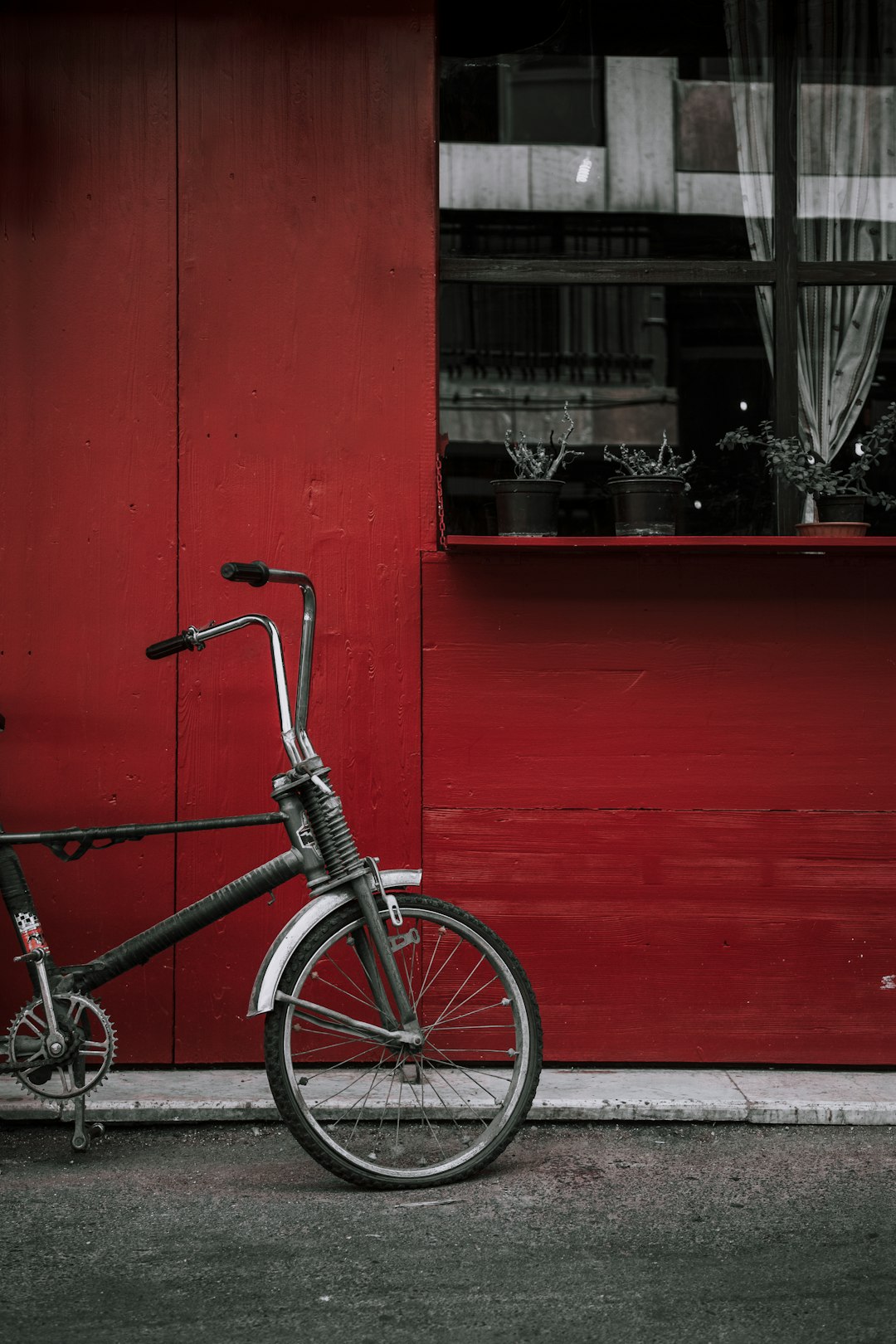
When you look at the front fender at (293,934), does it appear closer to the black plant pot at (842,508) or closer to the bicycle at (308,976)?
the bicycle at (308,976)

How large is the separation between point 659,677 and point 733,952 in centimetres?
99

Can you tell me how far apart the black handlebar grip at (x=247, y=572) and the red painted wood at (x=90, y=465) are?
1.03 meters

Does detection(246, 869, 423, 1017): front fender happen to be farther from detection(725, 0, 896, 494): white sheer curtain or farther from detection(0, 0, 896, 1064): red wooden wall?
detection(725, 0, 896, 494): white sheer curtain

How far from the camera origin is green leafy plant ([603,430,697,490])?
4.75 metres

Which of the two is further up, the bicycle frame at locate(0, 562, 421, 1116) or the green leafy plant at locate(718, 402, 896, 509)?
the green leafy plant at locate(718, 402, 896, 509)

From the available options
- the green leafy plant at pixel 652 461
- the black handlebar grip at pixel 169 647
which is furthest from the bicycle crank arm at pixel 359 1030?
the green leafy plant at pixel 652 461

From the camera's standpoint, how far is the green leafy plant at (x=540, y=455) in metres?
4.74

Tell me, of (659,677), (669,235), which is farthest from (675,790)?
(669,235)

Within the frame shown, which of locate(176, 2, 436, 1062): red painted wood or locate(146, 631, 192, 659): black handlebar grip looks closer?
locate(146, 631, 192, 659): black handlebar grip

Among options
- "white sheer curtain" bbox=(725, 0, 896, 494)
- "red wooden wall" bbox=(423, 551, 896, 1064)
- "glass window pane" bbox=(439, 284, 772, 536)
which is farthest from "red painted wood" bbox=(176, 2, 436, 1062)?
"white sheer curtain" bbox=(725, 0, 896, 494)

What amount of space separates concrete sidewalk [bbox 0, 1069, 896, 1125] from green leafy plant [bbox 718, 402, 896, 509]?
2.05m

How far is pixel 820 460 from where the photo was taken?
4844 millimetres

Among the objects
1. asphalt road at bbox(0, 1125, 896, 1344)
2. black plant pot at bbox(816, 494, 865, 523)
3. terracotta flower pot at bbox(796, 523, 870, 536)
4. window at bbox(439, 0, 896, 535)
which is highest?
window at bbox(439, 0, 896, 535)

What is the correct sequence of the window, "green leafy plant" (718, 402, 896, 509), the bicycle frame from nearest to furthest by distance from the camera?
1. the bicycle frame
2. "green leafy plant" (718, 402, 896, 509)
3. the window
